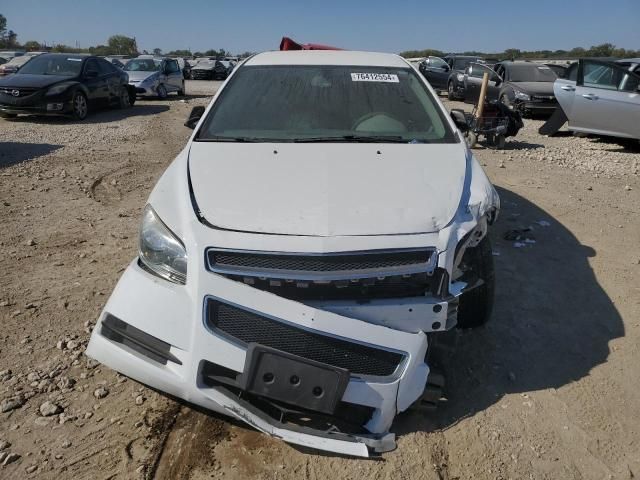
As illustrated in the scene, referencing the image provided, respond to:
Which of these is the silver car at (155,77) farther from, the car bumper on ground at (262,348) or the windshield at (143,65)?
the car bumper on ground at (262,348)

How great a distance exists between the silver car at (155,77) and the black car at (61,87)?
2865 mm

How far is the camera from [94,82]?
12734mm

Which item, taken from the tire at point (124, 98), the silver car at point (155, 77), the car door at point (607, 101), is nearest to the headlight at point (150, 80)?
the silver car at point (155, 77)

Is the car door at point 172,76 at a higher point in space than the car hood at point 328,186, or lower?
lower

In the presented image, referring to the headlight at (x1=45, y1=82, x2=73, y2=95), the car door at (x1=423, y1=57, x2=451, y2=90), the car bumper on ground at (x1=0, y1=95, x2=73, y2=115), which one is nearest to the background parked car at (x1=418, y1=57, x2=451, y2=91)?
the car door at (x1=423, y1=57, x2=451, y2=90)

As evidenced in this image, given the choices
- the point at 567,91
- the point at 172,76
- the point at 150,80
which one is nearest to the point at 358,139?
the point at 567,91

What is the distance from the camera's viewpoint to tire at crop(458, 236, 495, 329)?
3.12 m

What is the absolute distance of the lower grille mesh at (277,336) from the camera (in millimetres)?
2242

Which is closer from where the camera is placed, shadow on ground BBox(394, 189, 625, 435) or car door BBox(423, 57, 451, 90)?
shadow on ground BBox(394, 189, 625, 435)

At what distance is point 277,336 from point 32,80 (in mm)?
11802

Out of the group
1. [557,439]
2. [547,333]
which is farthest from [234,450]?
[547,333]

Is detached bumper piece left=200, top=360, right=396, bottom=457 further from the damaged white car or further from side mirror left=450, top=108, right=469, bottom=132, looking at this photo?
side mirror left=450, top=108, right=469, bottom=132

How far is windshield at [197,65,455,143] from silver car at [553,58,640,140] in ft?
22.9

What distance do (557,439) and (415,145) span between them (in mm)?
1795
